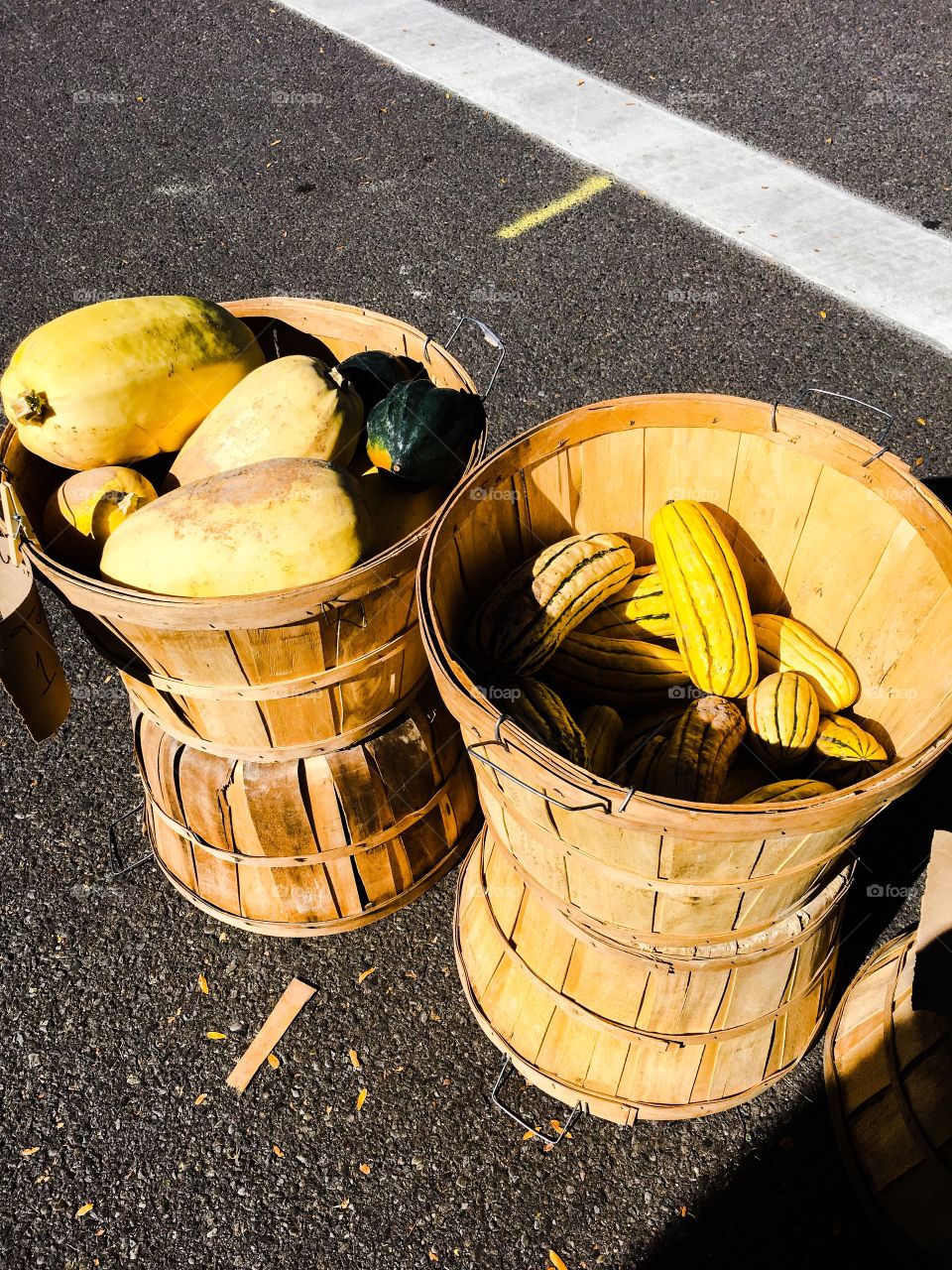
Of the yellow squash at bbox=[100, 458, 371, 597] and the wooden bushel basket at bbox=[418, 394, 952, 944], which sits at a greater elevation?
the yellow squash at bbox=[100, 458, 371, 597]

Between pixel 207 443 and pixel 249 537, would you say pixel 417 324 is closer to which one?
pixel 207 443

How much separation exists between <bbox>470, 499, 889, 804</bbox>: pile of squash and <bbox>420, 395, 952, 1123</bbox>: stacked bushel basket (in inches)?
4.8

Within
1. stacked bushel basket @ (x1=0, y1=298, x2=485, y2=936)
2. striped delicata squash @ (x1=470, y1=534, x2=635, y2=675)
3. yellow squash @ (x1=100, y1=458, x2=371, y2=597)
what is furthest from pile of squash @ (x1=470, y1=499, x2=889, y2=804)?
yellow squash @ (x1=100, y1=458, x2=371, y2=597)

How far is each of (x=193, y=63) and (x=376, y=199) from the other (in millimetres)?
3318

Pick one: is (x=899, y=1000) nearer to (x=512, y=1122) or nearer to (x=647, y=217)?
(x=512, y=1122)

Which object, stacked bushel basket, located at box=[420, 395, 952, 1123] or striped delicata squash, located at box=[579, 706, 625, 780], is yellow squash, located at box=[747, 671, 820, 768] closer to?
stacked bushel basket, located at box=[420, 395, 952, 1123]

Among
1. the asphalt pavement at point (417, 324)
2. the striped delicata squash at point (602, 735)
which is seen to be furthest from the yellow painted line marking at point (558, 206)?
the striped delicata squash at point (602, 735)

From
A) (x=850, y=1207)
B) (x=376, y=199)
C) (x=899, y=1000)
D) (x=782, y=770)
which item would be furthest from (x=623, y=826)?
(x=376, y=199)

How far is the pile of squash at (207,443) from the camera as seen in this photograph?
2426 millimetres

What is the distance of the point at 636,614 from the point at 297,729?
110 cm

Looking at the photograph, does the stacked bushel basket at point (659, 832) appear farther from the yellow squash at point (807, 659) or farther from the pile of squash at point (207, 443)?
the pile of squash at point (207, 443)

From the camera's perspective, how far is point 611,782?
2006mm

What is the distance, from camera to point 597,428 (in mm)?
2770

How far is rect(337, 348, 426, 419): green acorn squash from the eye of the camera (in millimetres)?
3061
